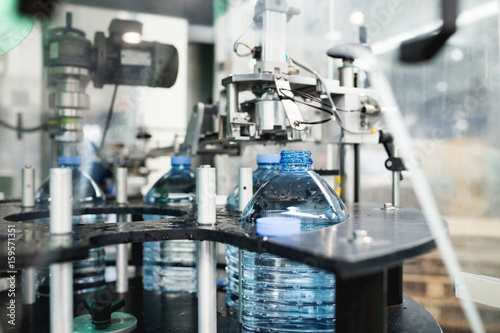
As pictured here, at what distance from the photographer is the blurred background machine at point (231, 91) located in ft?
4.48

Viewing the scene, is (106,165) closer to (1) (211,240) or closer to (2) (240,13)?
(2) (240,13)

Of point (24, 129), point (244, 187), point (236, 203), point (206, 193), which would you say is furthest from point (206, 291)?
point (24, 129)

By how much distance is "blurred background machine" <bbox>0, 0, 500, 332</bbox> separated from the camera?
1365 mm

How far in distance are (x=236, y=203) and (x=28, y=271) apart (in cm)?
75

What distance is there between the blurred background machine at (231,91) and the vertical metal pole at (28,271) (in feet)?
1.54

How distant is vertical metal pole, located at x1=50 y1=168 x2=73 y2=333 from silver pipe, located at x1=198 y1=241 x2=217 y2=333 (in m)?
0.28

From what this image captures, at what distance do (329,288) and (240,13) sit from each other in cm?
207

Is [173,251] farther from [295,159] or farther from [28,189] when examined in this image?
[295,159]

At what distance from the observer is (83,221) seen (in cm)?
163

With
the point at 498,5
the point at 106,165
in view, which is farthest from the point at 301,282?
the point at 498,5

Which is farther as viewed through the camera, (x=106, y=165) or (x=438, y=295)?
(x=438, y=295)

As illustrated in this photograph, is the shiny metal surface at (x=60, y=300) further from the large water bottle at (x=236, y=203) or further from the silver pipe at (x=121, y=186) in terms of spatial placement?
the silver pipe at (x=121, y=186)

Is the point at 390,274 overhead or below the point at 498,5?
below

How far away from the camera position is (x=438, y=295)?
2.83m
